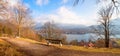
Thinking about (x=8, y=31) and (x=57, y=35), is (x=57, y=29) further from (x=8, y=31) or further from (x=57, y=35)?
(x=8, y=31)

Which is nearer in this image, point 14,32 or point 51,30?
point 14,32

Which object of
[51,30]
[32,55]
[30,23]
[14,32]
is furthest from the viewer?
[51,30]

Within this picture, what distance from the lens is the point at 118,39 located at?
1342 inches

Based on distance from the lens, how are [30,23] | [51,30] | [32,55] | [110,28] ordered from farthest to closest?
1. [51,30]
2. [30,23]
3. [110,28]
4. [32,55]

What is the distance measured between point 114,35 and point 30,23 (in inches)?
925

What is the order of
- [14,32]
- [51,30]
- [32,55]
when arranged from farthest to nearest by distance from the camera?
1. [51,30]
2. [14,32]
3. [32,55]

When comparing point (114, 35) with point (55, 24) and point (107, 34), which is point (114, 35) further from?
point (55, 24)

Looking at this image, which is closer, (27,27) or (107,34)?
(107,34)

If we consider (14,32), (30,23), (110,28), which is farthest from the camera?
(14,32)

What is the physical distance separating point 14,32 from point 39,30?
13.9 meters

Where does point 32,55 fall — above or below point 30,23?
below

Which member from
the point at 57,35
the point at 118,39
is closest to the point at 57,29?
the point at 57,35

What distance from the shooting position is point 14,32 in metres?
53.8

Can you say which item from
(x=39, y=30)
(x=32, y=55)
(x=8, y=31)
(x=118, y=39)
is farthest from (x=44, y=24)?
(x=32, y=55)
